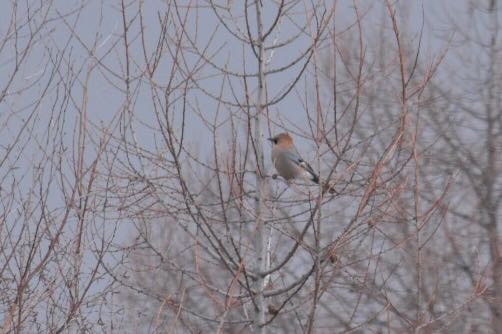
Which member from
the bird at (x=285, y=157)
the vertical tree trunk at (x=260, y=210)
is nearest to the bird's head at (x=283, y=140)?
the bird at (x=285, y=157)

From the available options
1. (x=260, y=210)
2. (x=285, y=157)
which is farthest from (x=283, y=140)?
(x=260, y=210)

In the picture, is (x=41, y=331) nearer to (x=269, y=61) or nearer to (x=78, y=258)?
(x=78, y=258)

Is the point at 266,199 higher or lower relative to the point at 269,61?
lower

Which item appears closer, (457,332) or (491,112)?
(457,332)

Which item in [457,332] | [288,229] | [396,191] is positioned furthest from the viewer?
[457,332]

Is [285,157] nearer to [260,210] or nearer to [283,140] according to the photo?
[283,140]

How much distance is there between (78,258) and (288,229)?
134cm

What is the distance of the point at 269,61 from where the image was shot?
680cm

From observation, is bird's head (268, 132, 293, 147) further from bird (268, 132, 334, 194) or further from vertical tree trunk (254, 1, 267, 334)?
Answer: vertical tree trunk (254, 1, 267, 334)

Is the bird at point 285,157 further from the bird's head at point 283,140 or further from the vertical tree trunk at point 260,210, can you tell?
the vertical tree trunk at point 260,210

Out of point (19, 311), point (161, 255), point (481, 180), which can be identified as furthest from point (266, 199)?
point (481, 180)

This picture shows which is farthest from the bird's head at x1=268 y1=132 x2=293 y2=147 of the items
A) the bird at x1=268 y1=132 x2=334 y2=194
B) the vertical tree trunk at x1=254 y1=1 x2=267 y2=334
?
the vertical tree trunk at x1=254 y1=1 x2=267 y2=334

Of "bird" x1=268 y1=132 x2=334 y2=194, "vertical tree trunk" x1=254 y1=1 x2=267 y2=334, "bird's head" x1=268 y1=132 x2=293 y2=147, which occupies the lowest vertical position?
"vertical tree trunk" x1=254 y1=1 x2=267 y2=334

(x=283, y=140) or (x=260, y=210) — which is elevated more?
(x=283, y=140)
